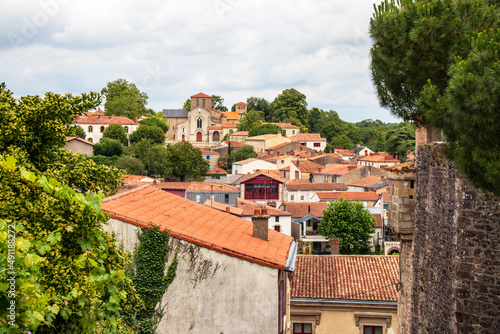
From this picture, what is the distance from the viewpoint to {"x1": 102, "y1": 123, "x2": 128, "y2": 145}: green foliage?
3248 inches

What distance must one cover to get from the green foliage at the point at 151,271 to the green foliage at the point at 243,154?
77.0 metres

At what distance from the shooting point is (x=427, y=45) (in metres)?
8.27

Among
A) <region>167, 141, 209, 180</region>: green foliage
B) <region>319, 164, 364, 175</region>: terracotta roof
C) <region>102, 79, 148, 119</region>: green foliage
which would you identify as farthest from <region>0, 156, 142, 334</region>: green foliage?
<region>102, 79, 148, 119</region>: green foliage

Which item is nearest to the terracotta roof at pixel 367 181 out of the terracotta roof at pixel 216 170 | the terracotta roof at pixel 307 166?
the terracotta roof at pixel 307 166

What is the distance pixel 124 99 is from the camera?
104688mm

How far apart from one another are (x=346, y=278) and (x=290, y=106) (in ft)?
367

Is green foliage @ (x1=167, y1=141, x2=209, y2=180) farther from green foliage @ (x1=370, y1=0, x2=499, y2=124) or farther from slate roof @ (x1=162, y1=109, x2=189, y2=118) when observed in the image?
green foliage @ (x1=370, y1=0, x2=499, y2=124)

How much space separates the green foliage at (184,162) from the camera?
71625 mm

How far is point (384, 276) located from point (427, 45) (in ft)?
36.1

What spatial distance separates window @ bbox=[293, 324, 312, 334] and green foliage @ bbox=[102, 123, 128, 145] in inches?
2695

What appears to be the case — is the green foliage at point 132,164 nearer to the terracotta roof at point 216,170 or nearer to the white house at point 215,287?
the terracotta roof at point 216,170

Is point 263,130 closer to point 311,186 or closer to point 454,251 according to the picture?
point 311,186

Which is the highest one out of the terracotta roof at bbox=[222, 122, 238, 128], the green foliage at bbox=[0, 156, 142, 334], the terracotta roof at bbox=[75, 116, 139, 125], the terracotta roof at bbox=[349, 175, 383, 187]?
the terracotta roof at bbox=[222, 122, 238, 128]

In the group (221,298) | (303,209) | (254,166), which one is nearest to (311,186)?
(303,209)
